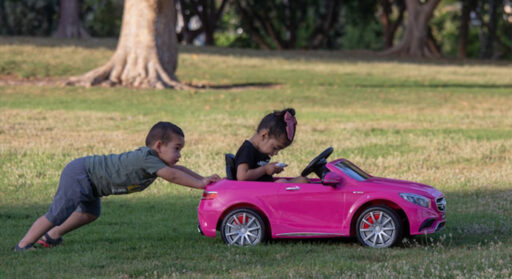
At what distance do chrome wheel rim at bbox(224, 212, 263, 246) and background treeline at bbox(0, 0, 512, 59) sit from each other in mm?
42802

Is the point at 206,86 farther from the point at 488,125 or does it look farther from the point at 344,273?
the point at 344,273

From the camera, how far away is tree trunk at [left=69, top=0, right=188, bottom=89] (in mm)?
26031

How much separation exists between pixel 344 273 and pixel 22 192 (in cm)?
619

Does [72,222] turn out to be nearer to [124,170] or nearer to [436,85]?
[124,170]

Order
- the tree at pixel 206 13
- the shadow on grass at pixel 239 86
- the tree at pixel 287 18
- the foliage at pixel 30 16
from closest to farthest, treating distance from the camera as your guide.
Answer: the shadow on grass at pixel 239 86, the foliage at pixel 30 16, the tree at pixel 206 13, the tree at pixel 287 18

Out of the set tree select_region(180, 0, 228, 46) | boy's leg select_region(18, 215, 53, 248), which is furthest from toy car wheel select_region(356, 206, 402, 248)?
tree select_region(180, 0, 228, 46)

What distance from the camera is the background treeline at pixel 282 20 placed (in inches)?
1989

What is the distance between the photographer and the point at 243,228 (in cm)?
819

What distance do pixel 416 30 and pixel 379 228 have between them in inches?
1508

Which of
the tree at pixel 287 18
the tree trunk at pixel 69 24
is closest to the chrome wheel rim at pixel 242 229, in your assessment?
the tree trunk at pixel 69 24

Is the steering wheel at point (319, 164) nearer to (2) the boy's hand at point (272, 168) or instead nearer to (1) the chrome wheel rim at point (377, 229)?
(2) the boy's hand at point (272, 168)

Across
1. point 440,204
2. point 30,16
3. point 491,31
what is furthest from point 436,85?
point 30,16

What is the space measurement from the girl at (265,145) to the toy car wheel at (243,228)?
386 millimetres

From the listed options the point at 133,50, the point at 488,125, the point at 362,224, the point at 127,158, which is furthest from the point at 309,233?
the point at 133,50
